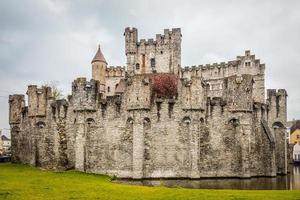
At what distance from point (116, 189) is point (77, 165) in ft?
43.4

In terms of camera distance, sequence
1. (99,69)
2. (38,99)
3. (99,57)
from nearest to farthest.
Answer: (38,99) → (99,69) → (99,57)

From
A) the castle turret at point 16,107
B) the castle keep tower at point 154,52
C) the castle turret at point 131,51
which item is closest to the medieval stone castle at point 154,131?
the castle turret at point 16,107

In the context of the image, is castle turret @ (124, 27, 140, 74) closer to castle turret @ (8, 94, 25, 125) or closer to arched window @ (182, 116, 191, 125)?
castle turret @ (8, 94, 25, 125)

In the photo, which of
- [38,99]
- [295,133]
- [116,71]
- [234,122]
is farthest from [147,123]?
[295,133]

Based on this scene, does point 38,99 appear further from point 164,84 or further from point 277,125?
point 277,125

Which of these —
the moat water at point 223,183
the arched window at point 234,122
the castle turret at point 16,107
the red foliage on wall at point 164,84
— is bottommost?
the moat water at point 223,183

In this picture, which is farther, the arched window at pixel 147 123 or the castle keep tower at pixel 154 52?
the castle keep tower at pixel 154 52

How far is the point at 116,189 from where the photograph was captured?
2600 centimetres

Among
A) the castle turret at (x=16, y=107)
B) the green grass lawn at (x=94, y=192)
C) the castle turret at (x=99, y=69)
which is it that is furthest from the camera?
the castle turret at (x=99, y=69)

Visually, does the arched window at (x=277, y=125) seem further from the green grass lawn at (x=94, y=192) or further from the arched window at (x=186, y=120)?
the green grass lawn at (x=94, y=192)

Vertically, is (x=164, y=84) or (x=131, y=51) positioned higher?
(x=131, y=51)

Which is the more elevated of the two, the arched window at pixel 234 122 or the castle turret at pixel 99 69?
the castle turret at pixel 99 69

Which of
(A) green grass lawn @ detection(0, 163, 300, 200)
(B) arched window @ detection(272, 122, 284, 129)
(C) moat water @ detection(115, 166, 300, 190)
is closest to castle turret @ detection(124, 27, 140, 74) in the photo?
(B) arched window @ detection(272, 122, 284, 129)

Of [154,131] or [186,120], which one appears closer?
[154,131]
